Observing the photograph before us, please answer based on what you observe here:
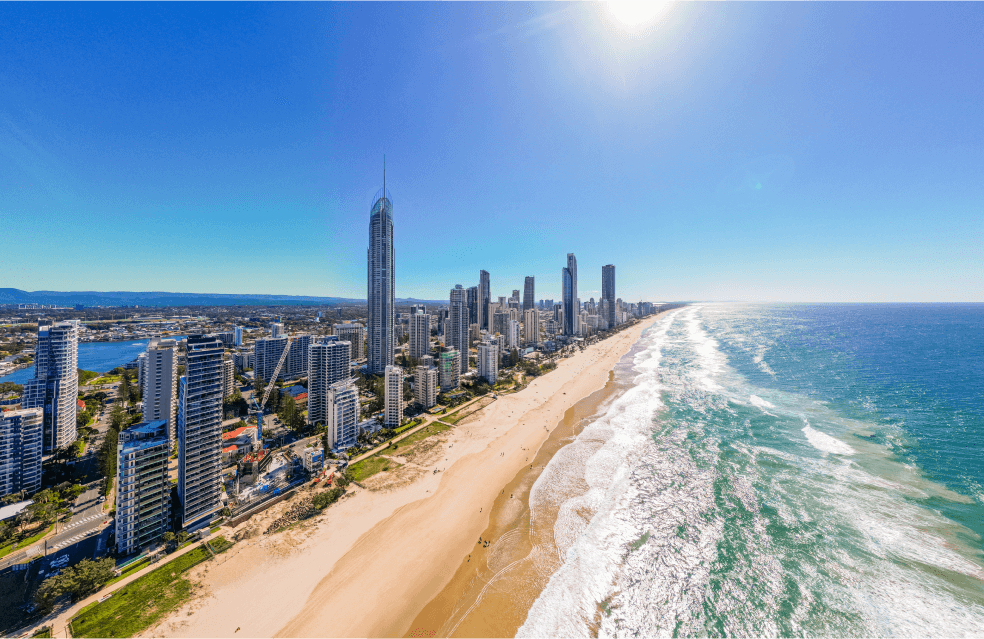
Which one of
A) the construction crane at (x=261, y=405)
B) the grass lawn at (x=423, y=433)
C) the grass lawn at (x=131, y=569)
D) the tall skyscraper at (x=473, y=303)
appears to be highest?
the tall skyscraper at (x=473, y=303)

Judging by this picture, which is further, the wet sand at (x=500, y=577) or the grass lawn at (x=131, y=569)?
the grass lawn at (x=131, y=569)

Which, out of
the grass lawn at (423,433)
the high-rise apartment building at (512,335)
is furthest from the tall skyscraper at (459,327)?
the grass lawn at (423,433)

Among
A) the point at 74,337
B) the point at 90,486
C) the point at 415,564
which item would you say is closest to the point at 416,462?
the point at 415,564

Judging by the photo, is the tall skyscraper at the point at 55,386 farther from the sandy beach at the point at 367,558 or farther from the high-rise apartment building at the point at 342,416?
the sandy beach at the point at 367,558

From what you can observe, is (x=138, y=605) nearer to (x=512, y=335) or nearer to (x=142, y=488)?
(x=142, y=488)

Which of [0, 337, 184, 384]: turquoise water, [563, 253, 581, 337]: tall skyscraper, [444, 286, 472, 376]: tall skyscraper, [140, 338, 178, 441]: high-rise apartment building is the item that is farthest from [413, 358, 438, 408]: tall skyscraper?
[563, 253, 581, 337]: tall skyscraper

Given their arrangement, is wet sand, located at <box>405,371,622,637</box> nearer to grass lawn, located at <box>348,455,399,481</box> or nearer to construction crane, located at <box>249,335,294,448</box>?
grass lawn, located at <box>348,455,399,481</box>
